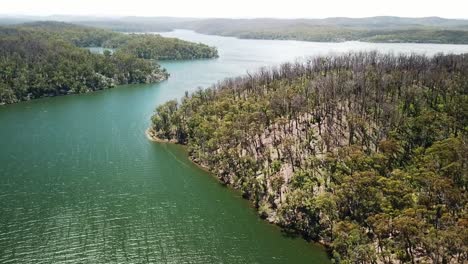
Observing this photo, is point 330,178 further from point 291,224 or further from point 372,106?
point 372,106

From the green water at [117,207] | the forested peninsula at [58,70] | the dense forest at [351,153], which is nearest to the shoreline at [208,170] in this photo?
the dense forest at [351,153]

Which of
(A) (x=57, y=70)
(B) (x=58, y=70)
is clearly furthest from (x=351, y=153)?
(A) (x=57, y=70)

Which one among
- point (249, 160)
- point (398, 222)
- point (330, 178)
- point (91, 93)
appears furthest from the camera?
point (91, 93)

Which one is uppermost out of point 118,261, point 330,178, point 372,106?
point 372,106

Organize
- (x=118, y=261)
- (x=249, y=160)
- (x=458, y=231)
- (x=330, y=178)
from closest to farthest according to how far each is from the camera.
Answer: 1. (x=458, y=231)
2. (x=118, y=261)
3. (x=330, y=178)
4. (x=249, y=160)

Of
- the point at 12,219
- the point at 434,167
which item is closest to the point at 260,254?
the point at 434,167

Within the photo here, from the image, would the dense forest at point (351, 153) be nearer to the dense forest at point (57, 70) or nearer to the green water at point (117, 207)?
the green water at point (117, 207)
